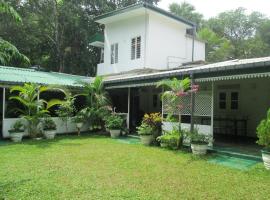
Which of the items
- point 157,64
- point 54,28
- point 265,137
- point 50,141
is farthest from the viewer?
point 54,28

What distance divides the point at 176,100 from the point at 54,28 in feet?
58.3

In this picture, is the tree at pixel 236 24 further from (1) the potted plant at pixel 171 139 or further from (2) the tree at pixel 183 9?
(1) the potted plant at pixel 171 139

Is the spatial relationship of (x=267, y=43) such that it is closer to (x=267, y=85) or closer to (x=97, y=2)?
(x=97, y=2)

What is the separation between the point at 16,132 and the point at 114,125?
15.0 ft

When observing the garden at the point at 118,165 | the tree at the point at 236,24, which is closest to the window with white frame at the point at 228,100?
the garden at the point at 118,165

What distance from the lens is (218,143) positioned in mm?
11031

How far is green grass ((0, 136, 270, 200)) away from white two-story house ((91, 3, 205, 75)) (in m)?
8.47

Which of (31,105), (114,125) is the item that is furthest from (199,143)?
(31,105)

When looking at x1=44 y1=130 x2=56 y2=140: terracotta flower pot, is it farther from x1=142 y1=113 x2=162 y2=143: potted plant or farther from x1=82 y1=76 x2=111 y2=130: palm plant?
x1=142 y1=113 x2=162 y2=143: potted plant

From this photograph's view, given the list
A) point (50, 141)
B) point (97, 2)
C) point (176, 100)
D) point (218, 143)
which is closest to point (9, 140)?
point (50, 141)

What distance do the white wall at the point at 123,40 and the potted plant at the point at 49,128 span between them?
6558mm

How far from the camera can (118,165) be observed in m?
7.88

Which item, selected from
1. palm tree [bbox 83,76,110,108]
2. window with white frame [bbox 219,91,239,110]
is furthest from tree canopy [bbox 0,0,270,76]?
window with white frame [bbox 219,91,239,110]

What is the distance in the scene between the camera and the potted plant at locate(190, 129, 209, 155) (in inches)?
364
